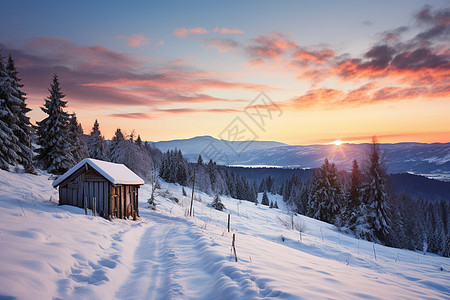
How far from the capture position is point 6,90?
2222cm

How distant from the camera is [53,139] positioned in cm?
2641

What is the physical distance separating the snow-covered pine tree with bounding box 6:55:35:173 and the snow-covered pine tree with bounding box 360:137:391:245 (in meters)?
37.4

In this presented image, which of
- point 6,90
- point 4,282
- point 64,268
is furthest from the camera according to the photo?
point 6,90

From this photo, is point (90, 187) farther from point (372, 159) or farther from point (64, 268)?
point (372, 159)

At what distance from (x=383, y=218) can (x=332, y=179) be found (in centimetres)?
1485

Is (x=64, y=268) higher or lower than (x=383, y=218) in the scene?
higher

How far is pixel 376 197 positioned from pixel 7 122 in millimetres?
40018

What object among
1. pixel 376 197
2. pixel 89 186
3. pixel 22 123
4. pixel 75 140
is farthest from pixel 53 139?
pixel 376 197

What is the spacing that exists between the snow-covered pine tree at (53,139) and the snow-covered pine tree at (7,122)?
3.37 metres

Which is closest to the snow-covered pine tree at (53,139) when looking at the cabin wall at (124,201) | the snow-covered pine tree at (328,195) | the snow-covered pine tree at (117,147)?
the cabin wall at (124,201)

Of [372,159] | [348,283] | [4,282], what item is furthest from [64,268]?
[372,159]

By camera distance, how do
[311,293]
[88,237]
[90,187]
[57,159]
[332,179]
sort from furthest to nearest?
[332,179] → [57,159] → [90,187] → [88,237] → [311,293]

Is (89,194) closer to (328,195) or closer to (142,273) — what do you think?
(142,273)

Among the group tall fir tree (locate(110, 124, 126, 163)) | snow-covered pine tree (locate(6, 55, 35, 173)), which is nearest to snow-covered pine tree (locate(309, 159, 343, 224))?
tall fir tree (locate(110, 124, 126, 163))
